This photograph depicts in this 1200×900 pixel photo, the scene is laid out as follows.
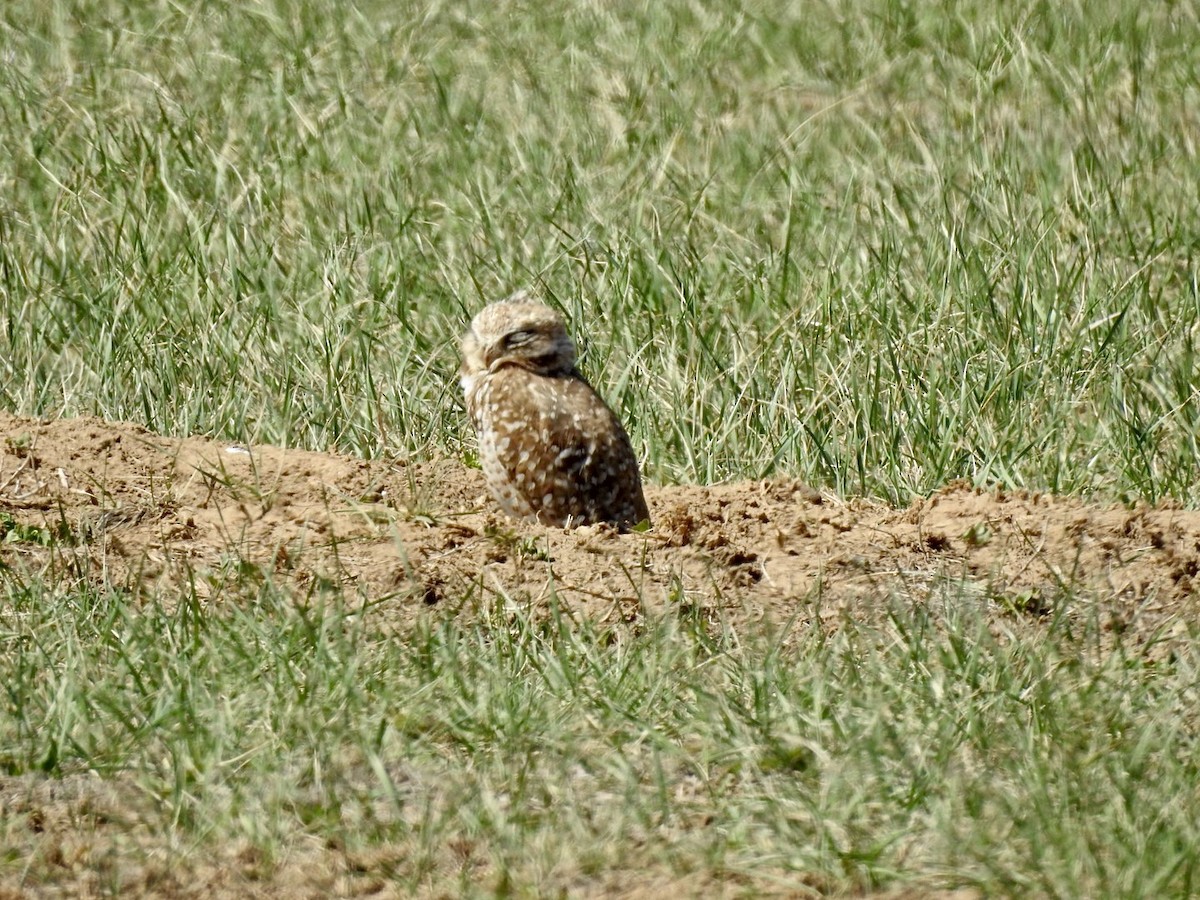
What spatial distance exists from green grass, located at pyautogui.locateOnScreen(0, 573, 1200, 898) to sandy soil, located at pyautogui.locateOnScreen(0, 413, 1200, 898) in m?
0.15

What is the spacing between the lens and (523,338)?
5.75 metres

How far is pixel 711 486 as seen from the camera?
632 centimetres

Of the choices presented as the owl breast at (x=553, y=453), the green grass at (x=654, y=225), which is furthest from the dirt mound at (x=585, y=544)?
the green grass at (x=654, y=225)

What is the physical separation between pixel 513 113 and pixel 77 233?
Answer: 240cm

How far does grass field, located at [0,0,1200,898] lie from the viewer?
13.0ft

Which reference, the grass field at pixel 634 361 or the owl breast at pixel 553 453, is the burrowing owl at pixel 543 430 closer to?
the owl breast at pixel 553 453

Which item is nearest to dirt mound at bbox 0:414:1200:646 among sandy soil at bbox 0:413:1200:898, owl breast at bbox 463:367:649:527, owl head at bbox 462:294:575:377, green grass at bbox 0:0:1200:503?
sandy soil at bbox 0:413:1200:898

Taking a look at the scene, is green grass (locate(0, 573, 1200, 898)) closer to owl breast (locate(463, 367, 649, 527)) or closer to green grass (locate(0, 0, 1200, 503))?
owl breast (locate(463, 367, 649, 527))

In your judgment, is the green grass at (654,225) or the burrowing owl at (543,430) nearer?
the burrowing owl at (543,430)

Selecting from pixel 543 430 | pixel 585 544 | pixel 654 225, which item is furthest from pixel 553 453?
pixel 654 225

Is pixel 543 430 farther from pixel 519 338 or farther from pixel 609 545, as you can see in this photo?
pixel 609 545

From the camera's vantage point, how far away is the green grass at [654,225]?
6789 mm

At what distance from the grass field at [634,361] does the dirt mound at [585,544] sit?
0.58ft

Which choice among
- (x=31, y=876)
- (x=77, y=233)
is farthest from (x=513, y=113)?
(x=31, y=876)
